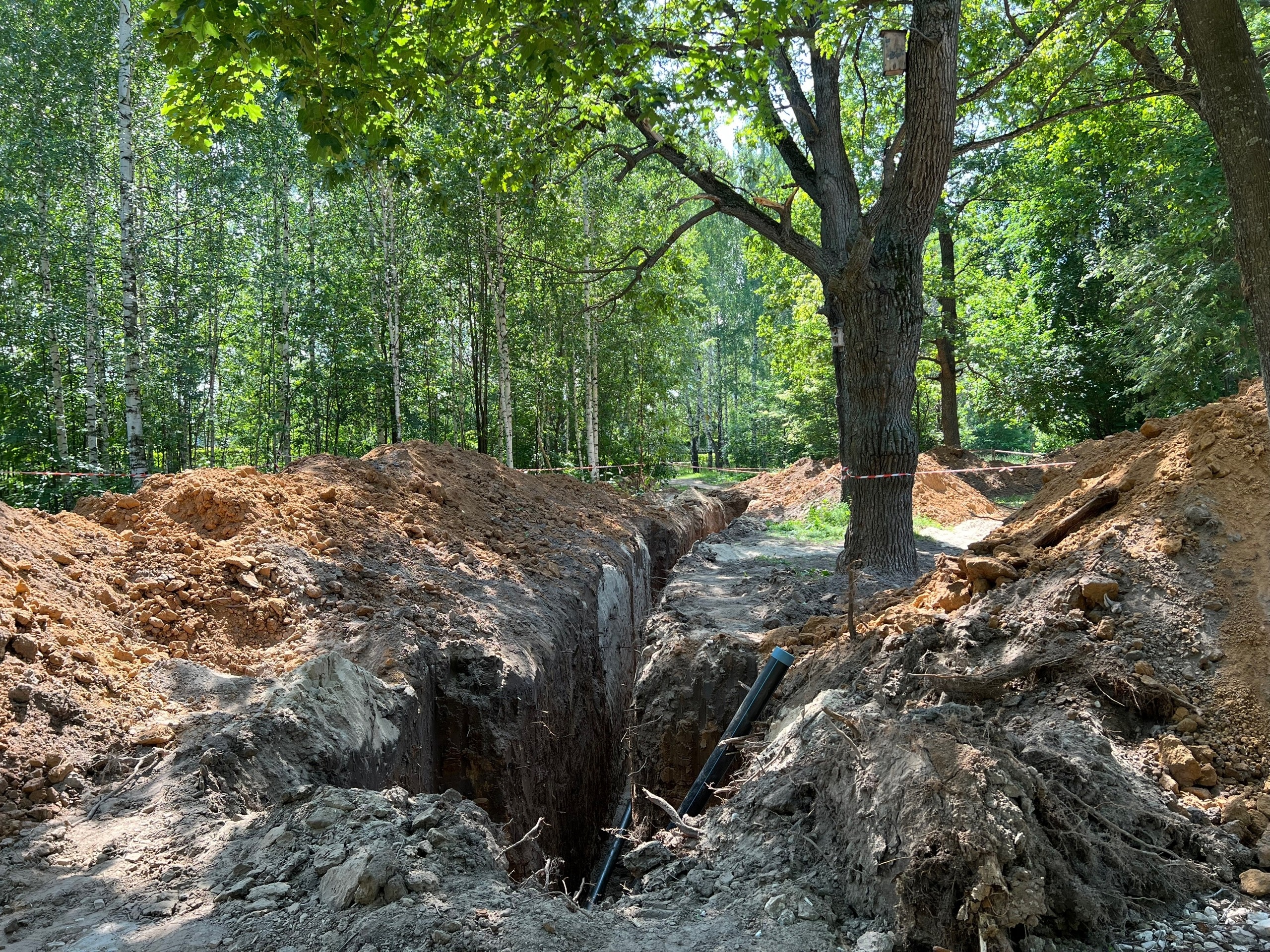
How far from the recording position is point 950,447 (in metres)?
23.1

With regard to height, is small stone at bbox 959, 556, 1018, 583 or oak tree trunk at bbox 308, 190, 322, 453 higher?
oak tree trunk at bbox 308, 190, 322, 453

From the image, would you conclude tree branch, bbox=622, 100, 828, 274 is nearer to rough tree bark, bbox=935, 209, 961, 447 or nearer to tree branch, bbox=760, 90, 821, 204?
tree branch, bbox=760, 90, 821, 204

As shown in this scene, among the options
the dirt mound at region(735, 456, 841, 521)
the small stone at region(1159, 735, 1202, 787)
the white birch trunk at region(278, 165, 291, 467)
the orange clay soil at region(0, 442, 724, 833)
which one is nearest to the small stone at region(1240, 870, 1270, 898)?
the small stone at region(1159, 735, 1202, 787)

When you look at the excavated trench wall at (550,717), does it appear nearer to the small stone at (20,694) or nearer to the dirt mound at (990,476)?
the small stone at (20,694)

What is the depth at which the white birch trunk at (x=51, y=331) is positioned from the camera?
14984mm

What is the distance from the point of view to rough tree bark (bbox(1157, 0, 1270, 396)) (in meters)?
3.42

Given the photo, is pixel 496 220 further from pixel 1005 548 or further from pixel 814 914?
pixel 814 914

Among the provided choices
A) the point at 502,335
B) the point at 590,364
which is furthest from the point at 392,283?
the point at 590,364

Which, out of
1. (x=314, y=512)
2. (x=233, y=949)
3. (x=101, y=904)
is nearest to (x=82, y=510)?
(x=314, y=512)

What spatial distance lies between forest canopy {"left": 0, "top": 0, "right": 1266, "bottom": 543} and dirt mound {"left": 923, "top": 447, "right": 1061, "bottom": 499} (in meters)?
2.46

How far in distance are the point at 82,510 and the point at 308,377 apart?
16.8 metres

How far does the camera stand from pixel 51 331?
615 inches

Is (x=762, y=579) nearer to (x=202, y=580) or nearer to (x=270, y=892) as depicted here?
(x=202, y=580)

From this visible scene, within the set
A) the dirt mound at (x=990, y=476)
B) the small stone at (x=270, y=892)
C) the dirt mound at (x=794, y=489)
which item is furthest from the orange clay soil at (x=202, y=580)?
the dirt mound at (x=990, y=476)
